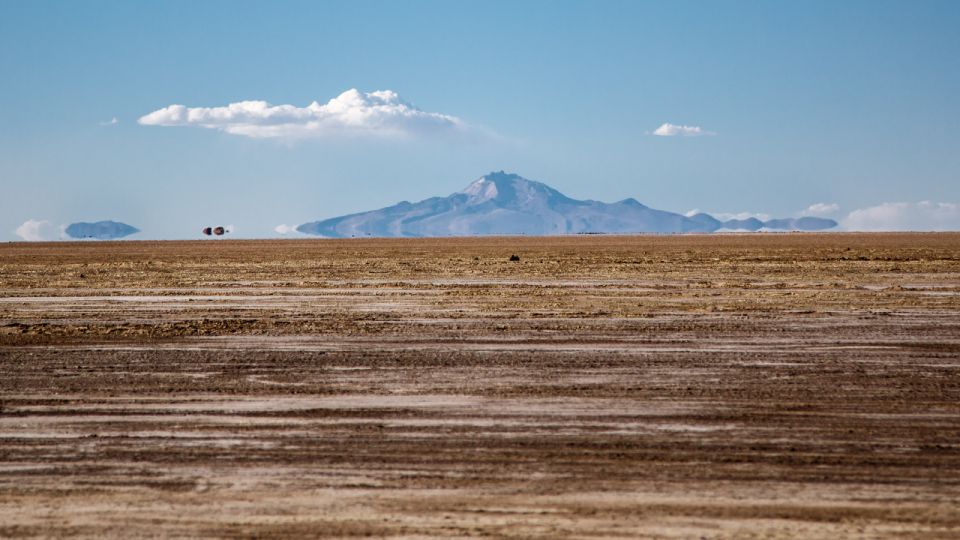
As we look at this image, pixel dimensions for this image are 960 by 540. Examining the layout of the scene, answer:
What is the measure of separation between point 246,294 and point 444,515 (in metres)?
21.4

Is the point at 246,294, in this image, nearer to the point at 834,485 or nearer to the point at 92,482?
the point at 92,482

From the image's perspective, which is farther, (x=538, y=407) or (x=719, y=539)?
(x=538, y=407)

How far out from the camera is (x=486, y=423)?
10266 millimetres

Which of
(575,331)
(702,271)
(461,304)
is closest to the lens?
(575,331)

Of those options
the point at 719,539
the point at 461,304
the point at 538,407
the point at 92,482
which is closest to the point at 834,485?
the point at 719,539

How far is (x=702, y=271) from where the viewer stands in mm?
37719

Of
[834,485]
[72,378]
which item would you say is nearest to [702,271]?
[72,378]

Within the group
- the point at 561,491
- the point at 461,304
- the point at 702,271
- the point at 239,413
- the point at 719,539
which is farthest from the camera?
the point at 702,271

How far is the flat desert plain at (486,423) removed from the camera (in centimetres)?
734

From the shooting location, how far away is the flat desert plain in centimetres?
734

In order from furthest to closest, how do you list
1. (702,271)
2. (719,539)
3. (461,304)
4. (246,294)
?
1. (702,271)
2. (246,294)
3. (461,304)
4. (719,539)

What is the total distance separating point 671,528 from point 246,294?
22130 millimetres

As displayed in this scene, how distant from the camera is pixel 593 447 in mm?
9211

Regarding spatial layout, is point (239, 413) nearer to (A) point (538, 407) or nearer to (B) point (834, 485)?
(A) point (538, 407)
